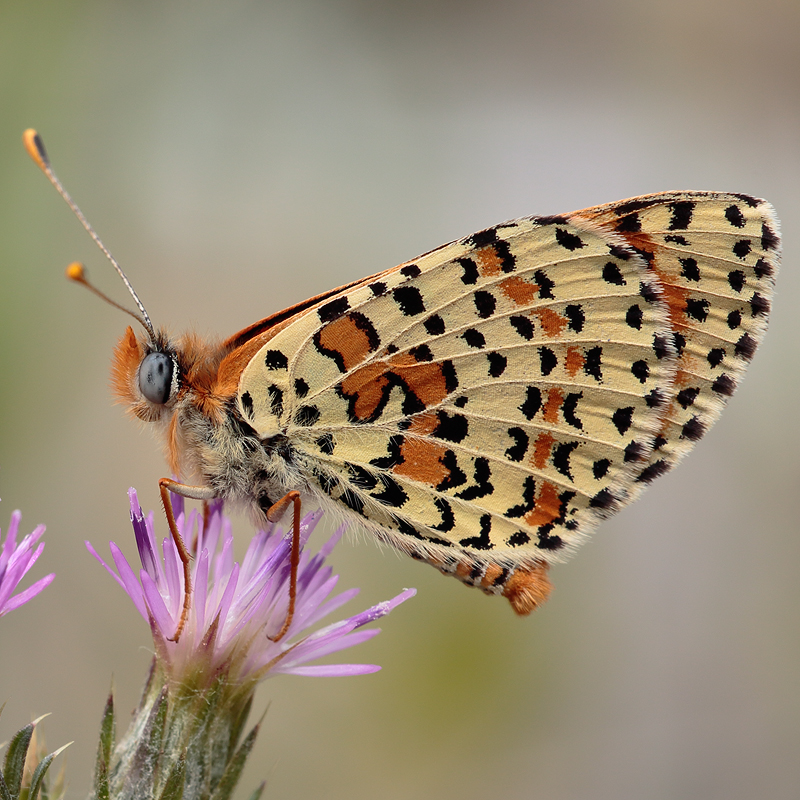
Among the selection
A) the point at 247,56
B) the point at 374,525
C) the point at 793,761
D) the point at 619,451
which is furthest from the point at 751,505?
the point at 247,56

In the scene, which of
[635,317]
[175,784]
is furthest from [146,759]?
[635,317]

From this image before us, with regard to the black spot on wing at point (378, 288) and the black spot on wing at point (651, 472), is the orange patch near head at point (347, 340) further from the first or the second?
the black spot on wing at point (651, 472)

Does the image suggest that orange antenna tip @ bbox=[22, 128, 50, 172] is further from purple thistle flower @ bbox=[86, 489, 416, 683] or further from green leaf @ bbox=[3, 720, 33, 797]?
green leaf @ bbox=[3, 720, 33, 797]

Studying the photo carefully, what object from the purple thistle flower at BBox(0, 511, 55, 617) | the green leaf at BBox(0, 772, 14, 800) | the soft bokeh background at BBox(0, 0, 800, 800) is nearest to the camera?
the green leaf at BBox(0, 772, 14, 800)

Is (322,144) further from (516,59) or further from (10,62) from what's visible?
(10,62)

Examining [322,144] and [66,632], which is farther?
[322,144]

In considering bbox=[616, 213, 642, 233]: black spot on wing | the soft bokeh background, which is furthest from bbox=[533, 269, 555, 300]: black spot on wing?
the soft bokeh background
